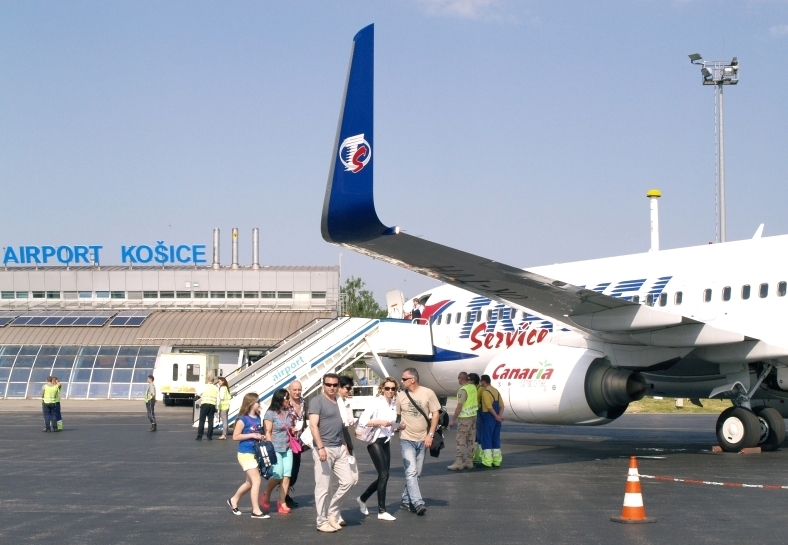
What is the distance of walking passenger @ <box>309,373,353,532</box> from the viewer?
33.1 feet

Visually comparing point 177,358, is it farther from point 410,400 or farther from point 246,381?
point 410,400

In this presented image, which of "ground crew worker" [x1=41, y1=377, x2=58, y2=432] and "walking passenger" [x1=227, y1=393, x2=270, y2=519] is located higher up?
"walking passenger" [x1=227, y1=393, x2=270, y2=519]

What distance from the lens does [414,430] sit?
444 inches

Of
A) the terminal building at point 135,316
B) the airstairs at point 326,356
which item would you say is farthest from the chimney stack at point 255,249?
the airstairs at point 326,356

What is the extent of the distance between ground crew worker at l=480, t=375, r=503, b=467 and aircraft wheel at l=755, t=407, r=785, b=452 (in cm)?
502

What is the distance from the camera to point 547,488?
513 inches

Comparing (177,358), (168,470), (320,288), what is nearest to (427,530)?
(168,470)

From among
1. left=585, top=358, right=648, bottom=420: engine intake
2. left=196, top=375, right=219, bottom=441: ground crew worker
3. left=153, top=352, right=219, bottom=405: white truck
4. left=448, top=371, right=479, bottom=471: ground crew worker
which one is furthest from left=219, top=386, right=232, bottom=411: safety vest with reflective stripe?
left=153, top=352, right=219, bottom=405: white truck

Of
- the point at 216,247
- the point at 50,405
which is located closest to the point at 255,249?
the point at 216,247

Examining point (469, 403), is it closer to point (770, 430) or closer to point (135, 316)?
point (770, 430)

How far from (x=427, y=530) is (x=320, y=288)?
2122 inches

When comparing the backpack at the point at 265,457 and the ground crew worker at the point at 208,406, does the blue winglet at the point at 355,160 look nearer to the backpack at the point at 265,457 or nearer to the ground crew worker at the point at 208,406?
the backpack at the point at 265,457

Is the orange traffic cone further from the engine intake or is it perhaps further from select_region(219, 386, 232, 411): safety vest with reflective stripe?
select_region(219, 386, 232, 411): safety vest with reflective stripe

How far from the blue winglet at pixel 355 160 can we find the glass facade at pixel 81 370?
3895cm
